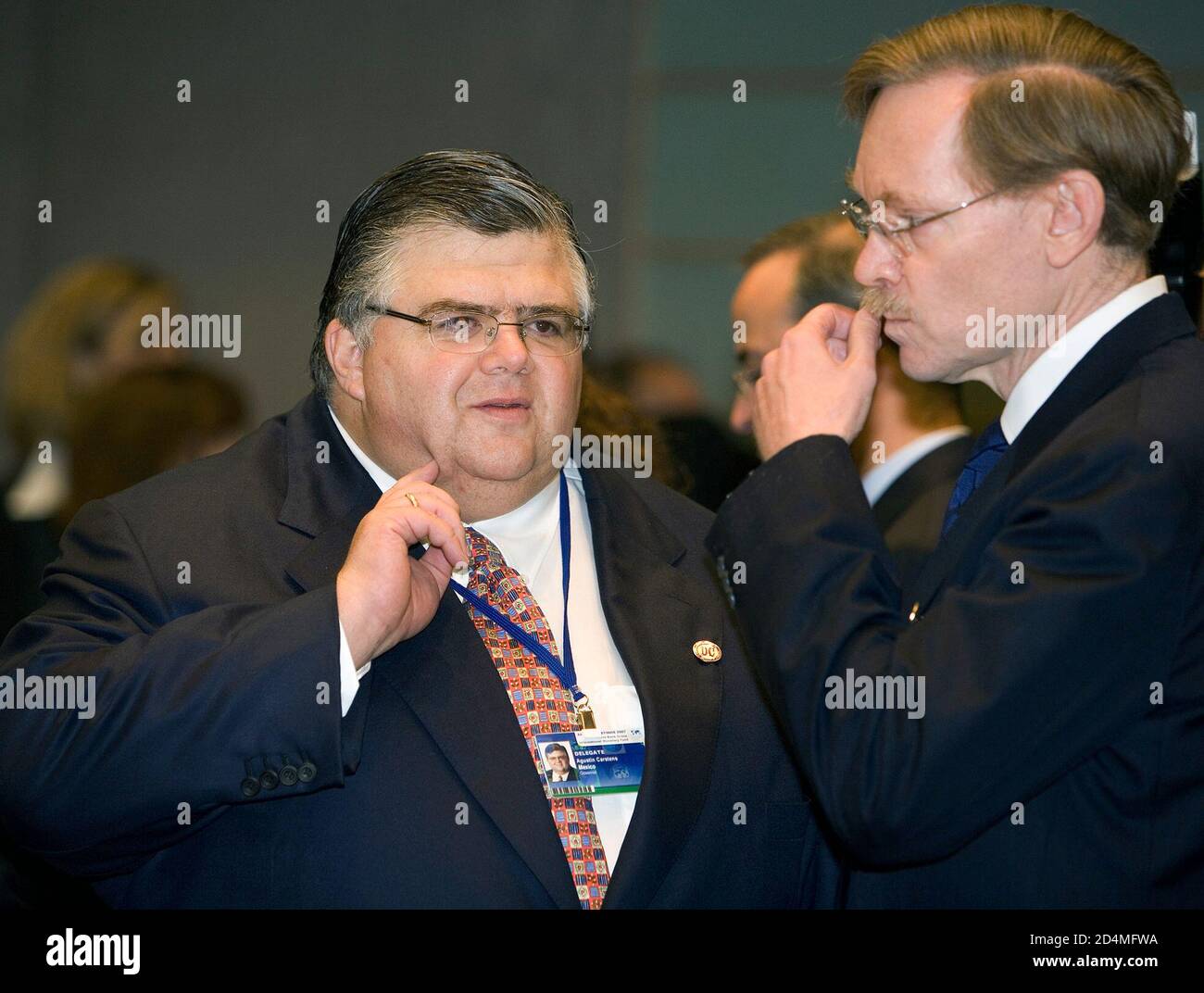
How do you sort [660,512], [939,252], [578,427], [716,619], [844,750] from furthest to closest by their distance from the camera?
[578,427]
[660,512]
[716,619]
[939,252]
[844,750]

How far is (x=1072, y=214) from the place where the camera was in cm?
194

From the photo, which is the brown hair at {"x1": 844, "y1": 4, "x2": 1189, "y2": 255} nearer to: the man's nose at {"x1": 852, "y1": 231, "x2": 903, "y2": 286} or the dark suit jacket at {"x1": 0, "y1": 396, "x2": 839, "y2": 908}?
the man's nose at {"x1": 852, "y1": 231, "x2": 903, "y2": 286}

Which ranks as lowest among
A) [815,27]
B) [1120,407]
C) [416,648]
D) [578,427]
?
[416,648]

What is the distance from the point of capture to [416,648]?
221cm

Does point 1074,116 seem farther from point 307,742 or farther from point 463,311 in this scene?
point 307,742

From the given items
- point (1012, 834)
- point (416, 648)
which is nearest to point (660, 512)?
point (416, 648)

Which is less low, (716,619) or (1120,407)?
(1120,407)

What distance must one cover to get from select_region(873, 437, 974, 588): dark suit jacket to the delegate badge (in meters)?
1.23

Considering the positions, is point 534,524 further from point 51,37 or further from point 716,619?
point 51,37

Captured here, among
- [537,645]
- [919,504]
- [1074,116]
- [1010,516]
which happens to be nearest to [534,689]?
[537,645]

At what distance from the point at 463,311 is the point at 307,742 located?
32.0 inches

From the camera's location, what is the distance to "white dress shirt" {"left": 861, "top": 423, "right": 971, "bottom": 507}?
3.70m

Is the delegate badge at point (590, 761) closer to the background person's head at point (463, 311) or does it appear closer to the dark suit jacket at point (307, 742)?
the dark suit jacket at point (307, 742)

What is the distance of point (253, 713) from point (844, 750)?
2.78 feet
